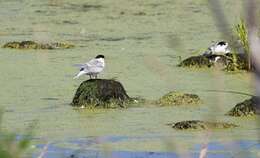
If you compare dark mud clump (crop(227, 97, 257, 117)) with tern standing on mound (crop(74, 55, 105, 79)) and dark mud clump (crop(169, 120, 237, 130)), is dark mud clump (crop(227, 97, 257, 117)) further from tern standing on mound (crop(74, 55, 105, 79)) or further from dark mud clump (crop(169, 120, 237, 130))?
tern standing on mound (crop(74, 55, 105, 79))

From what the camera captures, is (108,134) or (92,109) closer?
(108,134)

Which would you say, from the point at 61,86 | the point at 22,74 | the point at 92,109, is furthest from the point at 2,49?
the point at 92,109

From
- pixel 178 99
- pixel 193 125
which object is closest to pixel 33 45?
pixel 178 99

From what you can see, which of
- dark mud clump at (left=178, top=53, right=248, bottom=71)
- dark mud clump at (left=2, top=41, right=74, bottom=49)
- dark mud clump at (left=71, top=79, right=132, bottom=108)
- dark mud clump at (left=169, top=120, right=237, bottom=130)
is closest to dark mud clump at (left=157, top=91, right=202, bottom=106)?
dark mud clump at (left=71, top=79, right=132, bottom=108)

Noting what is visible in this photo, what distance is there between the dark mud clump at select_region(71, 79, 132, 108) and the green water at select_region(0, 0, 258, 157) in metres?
0.13

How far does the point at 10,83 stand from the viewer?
23.8ft

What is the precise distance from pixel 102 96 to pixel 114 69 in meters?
1.41

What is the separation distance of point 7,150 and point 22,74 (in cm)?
Answer: 627

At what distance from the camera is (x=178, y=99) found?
256 inches

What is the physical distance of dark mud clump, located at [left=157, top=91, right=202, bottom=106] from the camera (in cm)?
648

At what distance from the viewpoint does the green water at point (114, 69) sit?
5609 mm

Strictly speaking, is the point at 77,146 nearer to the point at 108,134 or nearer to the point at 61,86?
the point at 108,134

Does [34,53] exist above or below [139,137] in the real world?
above

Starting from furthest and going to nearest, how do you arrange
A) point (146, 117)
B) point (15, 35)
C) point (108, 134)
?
1. point (15, 35)
2. point (146, 117)
3. point (108, 134)
